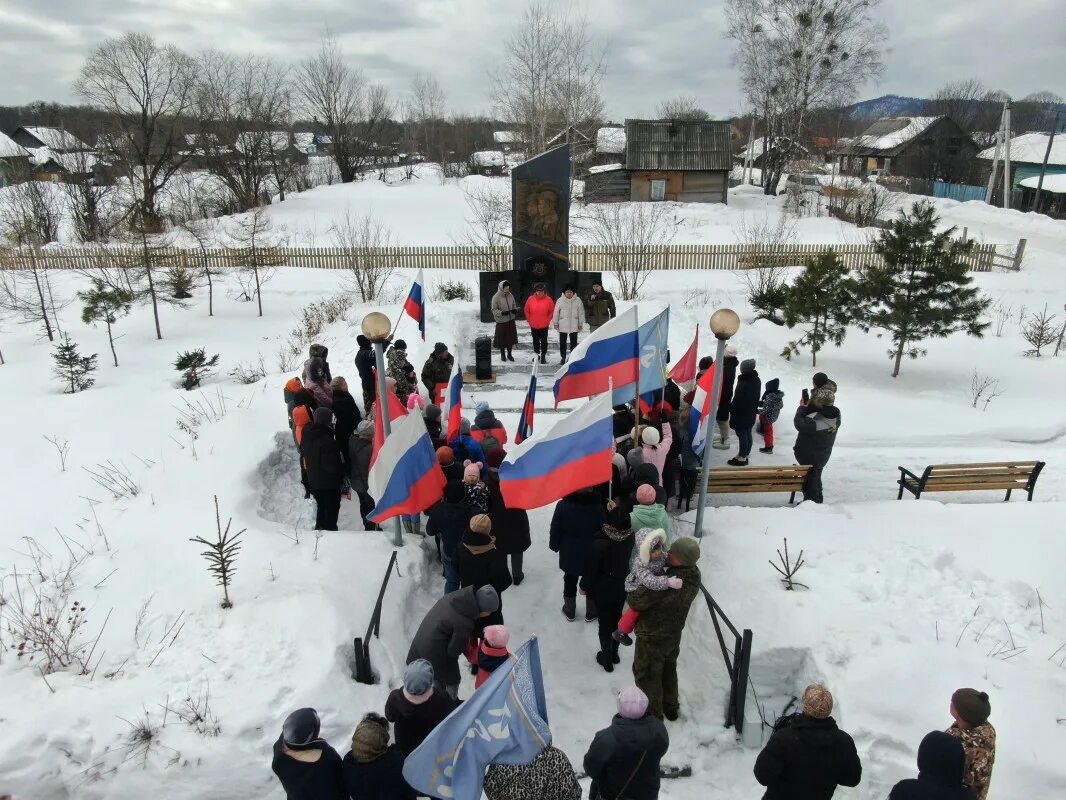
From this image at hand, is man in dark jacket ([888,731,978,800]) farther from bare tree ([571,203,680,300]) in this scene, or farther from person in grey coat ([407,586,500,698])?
bare tree ([571,203,680,300])

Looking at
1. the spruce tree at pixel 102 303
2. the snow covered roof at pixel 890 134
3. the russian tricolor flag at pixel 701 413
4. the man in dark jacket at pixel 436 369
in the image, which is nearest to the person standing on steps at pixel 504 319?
the man in dark jacket at pixel 436 369

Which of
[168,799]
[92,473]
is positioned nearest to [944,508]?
[168,799]

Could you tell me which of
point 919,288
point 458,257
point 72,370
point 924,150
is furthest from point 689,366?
point 924,150

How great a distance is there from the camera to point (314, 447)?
7.30 m

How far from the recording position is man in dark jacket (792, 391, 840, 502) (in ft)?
25.8

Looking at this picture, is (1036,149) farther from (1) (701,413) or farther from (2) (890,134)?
(1) (701,413)

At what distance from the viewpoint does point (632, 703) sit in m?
3.75

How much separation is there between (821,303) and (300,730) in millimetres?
13486

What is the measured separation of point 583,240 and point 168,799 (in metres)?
29.2

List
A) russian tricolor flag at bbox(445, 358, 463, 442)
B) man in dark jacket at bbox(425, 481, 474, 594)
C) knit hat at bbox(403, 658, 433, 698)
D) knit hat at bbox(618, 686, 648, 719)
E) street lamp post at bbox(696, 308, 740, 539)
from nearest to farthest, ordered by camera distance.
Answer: knit hat at bbox(618, 686, 648, 719) → knit hat at bbox(403, 658, 433, 698) → man in dark jacket at bbox(425, 481, 474, 594) → street lamp post at bbox(696, 308, 740, 539) → russian tricolor flag at bbox(445, 358, 463, 442)

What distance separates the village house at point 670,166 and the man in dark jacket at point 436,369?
3178cm

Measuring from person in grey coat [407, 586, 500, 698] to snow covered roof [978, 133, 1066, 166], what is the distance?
52.9 m

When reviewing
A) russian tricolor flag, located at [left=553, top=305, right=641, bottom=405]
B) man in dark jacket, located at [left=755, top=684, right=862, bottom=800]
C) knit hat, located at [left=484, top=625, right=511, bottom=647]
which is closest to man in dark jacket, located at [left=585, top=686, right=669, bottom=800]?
man in dark jacket, located at [left=755, top=684, right=862, bottom=800]

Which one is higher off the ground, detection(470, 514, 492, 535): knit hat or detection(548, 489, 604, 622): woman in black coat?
detection(470, 514, 492, 535): knit hat
